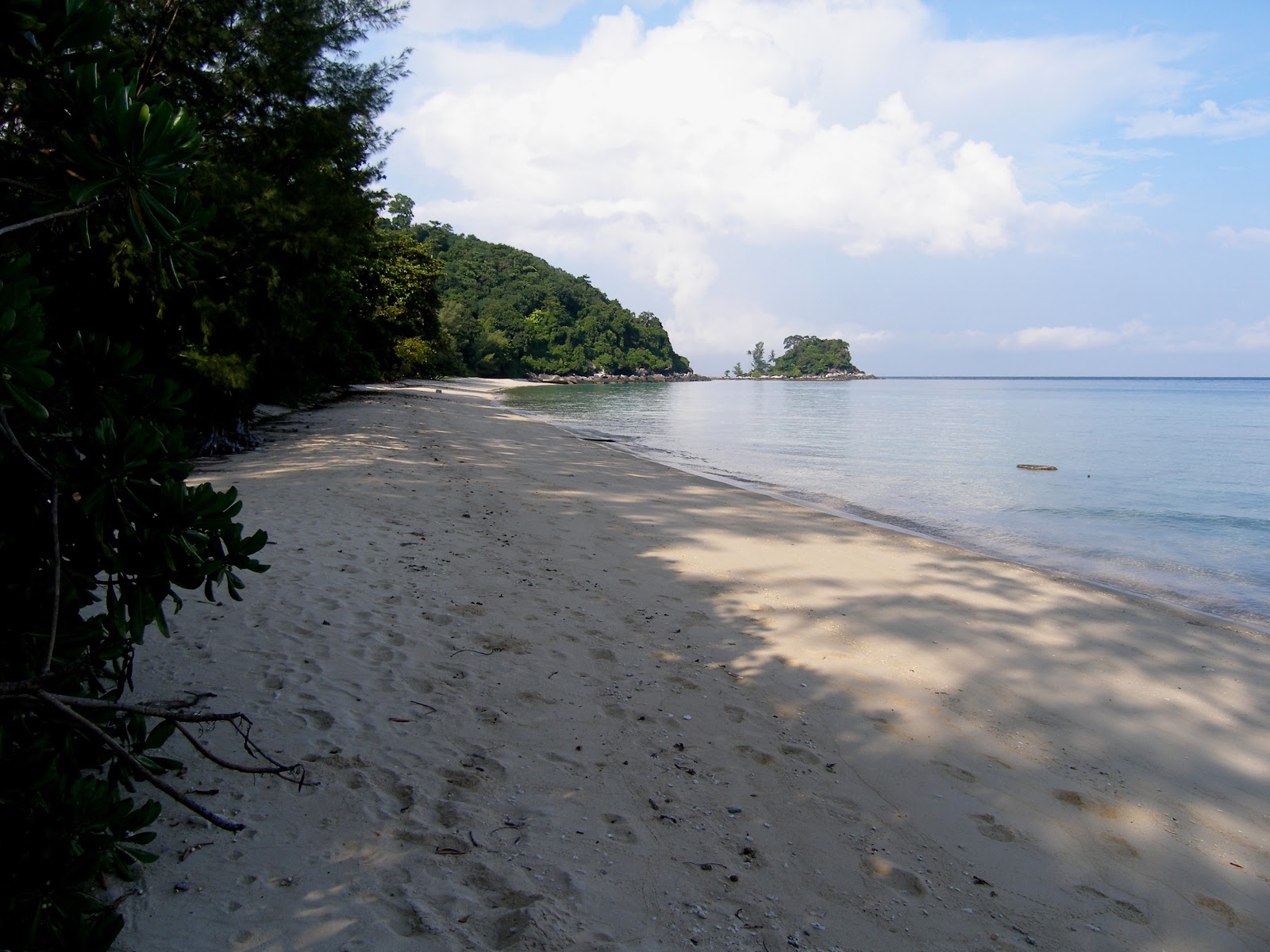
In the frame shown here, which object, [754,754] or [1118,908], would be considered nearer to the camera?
[1118,908]

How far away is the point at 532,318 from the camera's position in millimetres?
107562

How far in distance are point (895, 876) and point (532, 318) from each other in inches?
4287

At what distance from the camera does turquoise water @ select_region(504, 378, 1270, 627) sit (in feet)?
31.1

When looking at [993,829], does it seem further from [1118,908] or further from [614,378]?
[614,378]

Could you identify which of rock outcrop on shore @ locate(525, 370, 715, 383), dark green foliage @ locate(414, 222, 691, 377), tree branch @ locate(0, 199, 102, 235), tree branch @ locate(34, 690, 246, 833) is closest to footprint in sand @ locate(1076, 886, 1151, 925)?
tree branch @ locate(34, 690, 246, 833)

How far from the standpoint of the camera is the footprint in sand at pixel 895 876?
2594mm

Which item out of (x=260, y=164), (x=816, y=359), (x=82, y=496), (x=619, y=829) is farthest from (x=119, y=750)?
(x=816, y=359)

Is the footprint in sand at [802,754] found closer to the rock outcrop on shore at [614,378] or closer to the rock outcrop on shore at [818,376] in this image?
the rock outcrop on shore at [614,378]

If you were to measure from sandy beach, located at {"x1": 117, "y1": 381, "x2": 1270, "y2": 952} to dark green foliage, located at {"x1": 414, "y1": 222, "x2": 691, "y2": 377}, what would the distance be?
75.8 meters

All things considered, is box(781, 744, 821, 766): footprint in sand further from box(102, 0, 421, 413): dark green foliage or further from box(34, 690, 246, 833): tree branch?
box(102, 0, 421, 413): dark green foliage

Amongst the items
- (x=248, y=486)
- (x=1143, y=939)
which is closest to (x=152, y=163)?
(x=1143, y=939)

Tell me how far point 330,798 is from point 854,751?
2333mm

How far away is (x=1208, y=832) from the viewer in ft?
10.6

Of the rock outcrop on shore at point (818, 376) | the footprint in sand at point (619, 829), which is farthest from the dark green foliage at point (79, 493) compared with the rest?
the rock outcrop on shore at point (818, 376)
